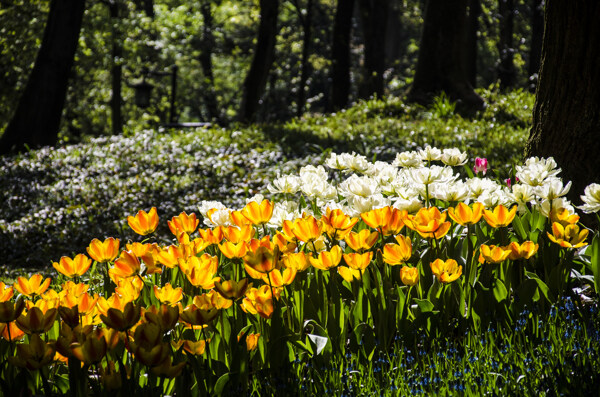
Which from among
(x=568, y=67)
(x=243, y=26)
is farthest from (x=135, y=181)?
(x=243, y=26)

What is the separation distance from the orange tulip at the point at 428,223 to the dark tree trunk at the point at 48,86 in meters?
11.3

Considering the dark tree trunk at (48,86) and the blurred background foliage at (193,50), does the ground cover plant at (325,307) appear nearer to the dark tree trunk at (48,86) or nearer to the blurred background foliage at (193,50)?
the dark tree trunk at (48,86)

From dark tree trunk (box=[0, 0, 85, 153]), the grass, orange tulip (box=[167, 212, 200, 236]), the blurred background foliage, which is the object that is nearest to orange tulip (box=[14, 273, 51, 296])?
orange tulip (box=[167, 212, 200, 236])

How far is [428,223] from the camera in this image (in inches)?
106

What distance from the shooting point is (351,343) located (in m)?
2.69

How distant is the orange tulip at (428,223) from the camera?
8.79ft

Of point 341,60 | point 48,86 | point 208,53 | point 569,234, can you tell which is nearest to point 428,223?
point 569,234

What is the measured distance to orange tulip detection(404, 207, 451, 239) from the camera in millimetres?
2678

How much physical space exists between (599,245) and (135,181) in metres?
6.94

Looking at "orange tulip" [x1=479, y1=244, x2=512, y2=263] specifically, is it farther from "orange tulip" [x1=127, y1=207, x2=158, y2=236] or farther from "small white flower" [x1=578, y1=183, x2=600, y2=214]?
"orange tulip" [x1=127, y1=207, x2=158, y2=236]

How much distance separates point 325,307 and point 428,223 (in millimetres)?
553

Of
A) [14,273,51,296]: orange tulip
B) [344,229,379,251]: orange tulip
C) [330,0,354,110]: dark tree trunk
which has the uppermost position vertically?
[330,0,354,110]: dark tree trunk

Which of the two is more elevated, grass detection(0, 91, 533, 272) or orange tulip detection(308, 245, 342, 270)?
orange tulip detection(308, 245, 342, 270)

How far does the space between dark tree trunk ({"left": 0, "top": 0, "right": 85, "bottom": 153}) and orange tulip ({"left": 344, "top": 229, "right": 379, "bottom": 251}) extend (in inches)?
443
